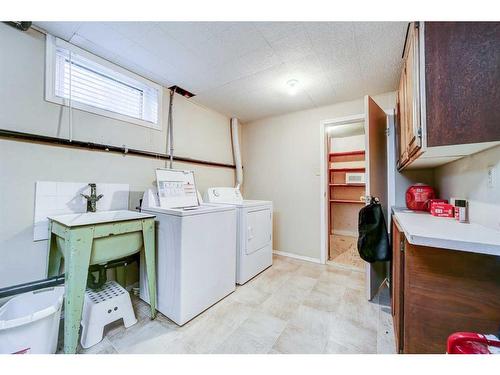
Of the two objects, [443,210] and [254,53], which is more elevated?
[254,53]

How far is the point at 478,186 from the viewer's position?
117 cm

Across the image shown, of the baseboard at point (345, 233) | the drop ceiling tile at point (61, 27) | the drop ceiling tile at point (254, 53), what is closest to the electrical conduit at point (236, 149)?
the drop ceiling tile at point (254, 53)

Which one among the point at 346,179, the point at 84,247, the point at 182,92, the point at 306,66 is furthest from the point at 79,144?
the point at 346,179

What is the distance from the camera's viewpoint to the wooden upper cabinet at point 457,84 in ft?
2.97

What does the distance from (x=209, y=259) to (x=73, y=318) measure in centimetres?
90

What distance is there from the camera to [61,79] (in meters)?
1.61

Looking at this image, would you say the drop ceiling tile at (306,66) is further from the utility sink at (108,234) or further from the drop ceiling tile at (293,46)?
the utility sink at (108,234)

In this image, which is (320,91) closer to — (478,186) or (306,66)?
(306,66)

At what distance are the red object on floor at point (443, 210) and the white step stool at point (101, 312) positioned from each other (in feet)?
Result: 7.85

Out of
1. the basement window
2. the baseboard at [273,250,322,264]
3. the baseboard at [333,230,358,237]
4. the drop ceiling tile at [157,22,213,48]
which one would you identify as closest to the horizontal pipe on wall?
the basement window

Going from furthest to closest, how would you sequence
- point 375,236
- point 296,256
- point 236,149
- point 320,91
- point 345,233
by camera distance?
point 345,233, point 236,149, point 296,256, point 320,91, point 375,236

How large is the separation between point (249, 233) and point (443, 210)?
164 cm
